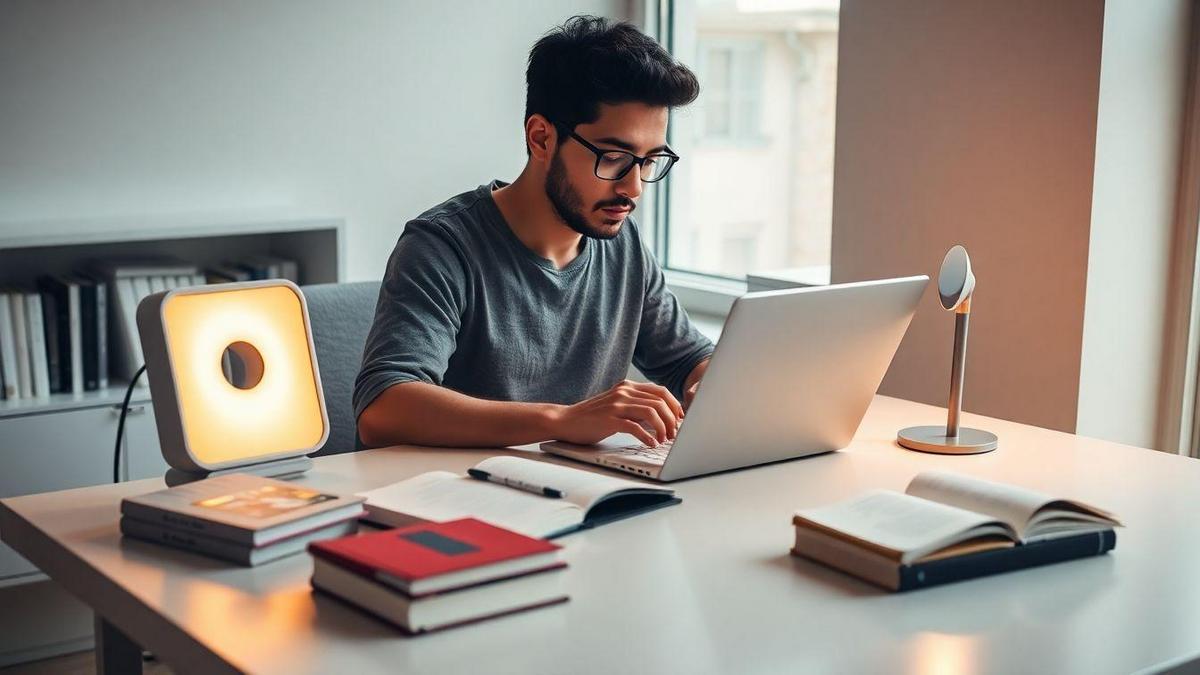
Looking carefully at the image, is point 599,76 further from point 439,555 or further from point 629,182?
point 439,555

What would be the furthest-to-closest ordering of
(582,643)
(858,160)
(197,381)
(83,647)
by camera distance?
(83,647), (858,160), (197,381), (582,643)

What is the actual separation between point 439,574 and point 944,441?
101 cm

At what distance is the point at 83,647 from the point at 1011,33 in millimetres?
2524

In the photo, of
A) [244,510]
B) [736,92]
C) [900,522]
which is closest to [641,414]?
[900,522]

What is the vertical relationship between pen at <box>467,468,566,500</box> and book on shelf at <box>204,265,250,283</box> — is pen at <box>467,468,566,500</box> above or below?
below

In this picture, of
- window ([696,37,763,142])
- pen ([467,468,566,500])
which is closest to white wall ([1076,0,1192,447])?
pen ([467,468,566,500])

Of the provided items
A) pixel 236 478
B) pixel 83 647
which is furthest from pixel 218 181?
pixel 236 478

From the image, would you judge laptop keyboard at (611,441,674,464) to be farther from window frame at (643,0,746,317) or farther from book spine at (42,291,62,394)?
window frame at (643,0,746,317)

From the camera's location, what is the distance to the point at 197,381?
1.68m

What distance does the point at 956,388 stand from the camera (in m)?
1.93

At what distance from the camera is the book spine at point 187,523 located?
134 centimetres

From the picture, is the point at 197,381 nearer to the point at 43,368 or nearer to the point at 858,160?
the point at 43,368

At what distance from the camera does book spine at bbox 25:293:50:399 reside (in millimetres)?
2893

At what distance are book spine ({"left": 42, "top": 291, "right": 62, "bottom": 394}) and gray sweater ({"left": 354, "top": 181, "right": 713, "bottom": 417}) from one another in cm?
122
